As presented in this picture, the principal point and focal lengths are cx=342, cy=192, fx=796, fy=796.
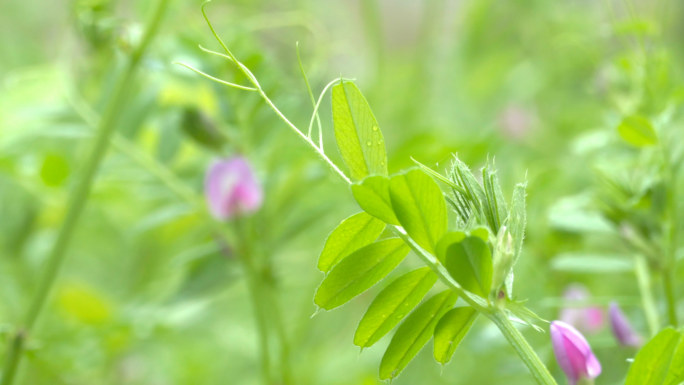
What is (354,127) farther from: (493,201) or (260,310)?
(260,310)

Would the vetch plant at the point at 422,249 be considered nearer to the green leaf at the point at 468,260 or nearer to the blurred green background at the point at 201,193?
the green leaf at the point at 468,260

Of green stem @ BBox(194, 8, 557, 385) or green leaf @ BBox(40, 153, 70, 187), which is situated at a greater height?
green leaf @ BBox(40, 153, 70, 187)

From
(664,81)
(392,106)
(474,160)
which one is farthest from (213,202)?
(392,106)

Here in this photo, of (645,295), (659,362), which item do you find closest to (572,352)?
(659,362)

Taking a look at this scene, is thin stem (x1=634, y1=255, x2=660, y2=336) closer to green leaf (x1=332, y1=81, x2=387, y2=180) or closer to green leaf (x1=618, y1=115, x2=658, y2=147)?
green leaf (x1=618, y1=115, x2=658, y2=147)

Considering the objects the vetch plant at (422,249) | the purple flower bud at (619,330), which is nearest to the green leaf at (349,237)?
the vetch plant at (422,249)

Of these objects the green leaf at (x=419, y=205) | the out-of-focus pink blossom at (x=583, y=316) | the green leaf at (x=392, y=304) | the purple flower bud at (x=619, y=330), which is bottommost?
the purple flower bud at (x=619, y=330)

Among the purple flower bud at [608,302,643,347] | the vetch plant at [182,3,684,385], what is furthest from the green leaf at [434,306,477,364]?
the purple flower bud at [608,302,643,347]
